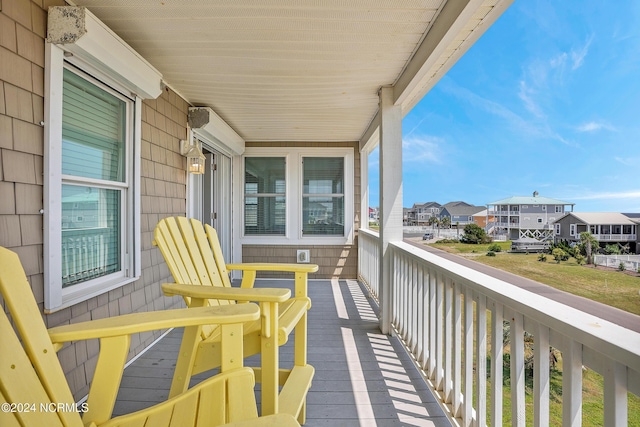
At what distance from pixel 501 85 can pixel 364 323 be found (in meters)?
2.73

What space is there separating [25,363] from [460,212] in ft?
5.17

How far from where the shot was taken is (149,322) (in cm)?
110

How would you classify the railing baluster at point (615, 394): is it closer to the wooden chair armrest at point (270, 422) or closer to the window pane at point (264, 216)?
the wooden chair armrest at point (270, 422)

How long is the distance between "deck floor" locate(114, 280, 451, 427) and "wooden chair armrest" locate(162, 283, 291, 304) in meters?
0.83

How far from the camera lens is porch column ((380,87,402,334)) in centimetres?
307

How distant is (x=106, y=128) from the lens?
90.4 inches

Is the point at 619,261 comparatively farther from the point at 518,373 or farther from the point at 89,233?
the point at 89,233

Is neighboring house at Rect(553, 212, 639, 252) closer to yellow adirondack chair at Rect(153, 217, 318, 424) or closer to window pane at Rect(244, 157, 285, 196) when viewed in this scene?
yellow adirondack chair at Rect(153, 217, 318, 424)

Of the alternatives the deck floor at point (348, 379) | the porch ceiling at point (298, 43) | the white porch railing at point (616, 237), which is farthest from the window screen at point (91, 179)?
the white porch railing at point (616, 237)

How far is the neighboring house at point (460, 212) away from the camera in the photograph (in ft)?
4.32

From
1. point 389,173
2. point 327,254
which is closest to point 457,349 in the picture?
point 389,173

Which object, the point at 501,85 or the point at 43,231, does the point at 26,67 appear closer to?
the point at 43,231

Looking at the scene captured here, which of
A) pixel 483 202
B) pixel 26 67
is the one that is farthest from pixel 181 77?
pixel 483 202

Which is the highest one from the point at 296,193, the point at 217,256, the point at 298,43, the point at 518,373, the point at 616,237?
the point at 298,43
